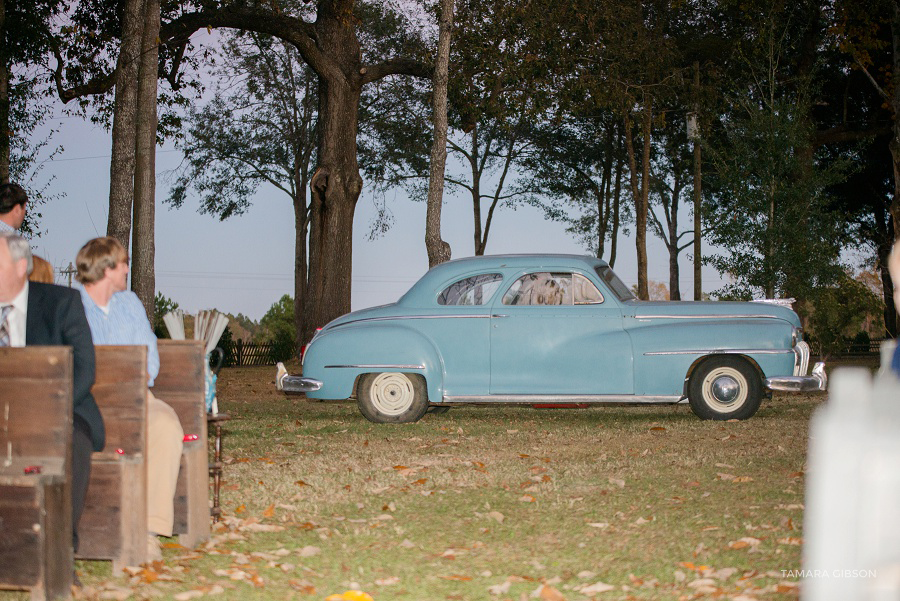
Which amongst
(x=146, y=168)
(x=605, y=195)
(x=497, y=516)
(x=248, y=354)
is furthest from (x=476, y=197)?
(x=497, y=516)

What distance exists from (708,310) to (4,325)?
8.52 meters

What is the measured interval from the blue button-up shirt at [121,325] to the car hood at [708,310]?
6.91 meters

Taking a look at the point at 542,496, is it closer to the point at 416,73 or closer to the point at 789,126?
the point at 416,73

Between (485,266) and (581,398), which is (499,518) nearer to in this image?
(581,398)

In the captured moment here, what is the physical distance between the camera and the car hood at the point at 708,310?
457 inches

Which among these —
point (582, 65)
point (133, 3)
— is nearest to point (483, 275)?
point (133, 3)

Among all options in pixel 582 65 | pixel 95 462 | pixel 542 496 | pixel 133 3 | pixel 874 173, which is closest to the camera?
pixel 95 462

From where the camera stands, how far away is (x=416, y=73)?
2345 cm

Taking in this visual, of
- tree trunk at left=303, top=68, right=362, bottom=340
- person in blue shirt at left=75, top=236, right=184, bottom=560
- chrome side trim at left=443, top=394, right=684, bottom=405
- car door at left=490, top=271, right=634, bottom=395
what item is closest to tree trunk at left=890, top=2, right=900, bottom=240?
tree trunk at left=303, top=68, right=362, bottom=340

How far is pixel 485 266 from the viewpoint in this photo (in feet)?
39.1

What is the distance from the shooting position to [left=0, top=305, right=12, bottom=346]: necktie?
4.78 meters

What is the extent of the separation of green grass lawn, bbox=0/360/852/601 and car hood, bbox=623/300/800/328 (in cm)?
130

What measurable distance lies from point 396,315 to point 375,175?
26.8 meters

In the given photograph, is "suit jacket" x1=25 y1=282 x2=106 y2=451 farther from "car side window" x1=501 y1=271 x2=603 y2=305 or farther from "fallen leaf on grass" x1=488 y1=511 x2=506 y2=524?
"car side window" x1=501 y1=271 x2=603 y2=305
